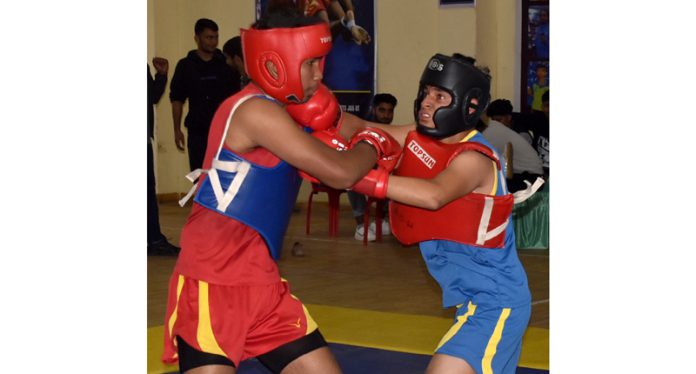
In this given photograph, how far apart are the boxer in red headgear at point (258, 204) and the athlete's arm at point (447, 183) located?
0.40ft

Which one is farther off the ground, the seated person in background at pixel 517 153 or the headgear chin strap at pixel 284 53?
Result: the headgear chin strap at pixel 284 53

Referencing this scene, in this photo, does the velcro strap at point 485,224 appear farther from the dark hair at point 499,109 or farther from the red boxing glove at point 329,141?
the dark hair at point 499,109

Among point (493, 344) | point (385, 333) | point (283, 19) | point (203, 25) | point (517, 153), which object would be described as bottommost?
point (385, 333)

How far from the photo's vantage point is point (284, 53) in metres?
3.06

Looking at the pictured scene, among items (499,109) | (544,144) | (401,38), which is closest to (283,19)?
(499,109)

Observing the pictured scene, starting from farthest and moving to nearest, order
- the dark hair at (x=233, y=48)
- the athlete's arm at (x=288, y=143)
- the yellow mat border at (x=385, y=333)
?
the dark hair at (x=233, y=48), the yellow mat border at (x=385, y=333), the athlete's arm at (x=288, y=143)

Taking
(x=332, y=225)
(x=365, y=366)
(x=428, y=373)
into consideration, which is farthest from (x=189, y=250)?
(x=332, y=225)

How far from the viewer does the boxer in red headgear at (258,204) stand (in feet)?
9.99

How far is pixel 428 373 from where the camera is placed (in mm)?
3254

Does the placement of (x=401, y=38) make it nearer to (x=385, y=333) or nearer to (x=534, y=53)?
(x=534, y=53)

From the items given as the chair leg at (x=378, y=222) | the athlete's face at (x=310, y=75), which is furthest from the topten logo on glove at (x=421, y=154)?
the chair leg at (x=378, y=222)

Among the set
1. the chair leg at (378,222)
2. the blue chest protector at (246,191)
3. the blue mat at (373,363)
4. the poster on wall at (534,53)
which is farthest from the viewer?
the poster on wall at (534,53)

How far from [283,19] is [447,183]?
67 cm
